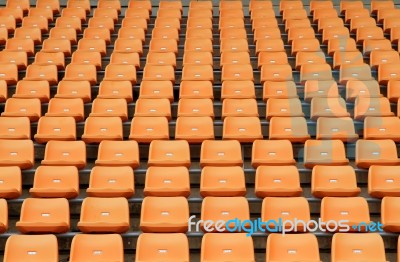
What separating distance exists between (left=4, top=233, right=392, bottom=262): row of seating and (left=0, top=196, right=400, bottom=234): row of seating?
22 cm

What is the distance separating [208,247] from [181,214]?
1.36ft

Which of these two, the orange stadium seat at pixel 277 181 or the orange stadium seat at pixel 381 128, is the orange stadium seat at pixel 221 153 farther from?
the orange stadium seat at pixel 381 128

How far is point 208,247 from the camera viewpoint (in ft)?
13.9

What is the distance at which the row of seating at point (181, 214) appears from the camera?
14.8 feet

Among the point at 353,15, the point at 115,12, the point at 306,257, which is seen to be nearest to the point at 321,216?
the point at 306,257

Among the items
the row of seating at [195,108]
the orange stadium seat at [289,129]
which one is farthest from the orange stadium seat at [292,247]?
the row of seating at [195,108]

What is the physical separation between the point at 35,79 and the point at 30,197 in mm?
1563

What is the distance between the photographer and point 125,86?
20.0 feet

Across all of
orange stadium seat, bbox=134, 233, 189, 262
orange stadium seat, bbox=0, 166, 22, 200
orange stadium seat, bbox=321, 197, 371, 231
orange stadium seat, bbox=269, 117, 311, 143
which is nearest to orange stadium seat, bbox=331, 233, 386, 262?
orange stadium seat, bbox=321, 197, 371, 231

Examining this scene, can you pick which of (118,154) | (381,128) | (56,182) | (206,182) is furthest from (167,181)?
(381,128)

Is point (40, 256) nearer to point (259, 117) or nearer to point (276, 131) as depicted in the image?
point (276, 131)

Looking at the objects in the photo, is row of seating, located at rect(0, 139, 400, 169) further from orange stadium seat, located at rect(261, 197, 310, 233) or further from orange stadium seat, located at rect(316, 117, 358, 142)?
orange stadium seat, located at rect(261, 197, 310, 233)

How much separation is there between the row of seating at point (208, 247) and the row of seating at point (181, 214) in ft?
0.71

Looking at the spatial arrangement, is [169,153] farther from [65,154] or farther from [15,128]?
[15,128]
